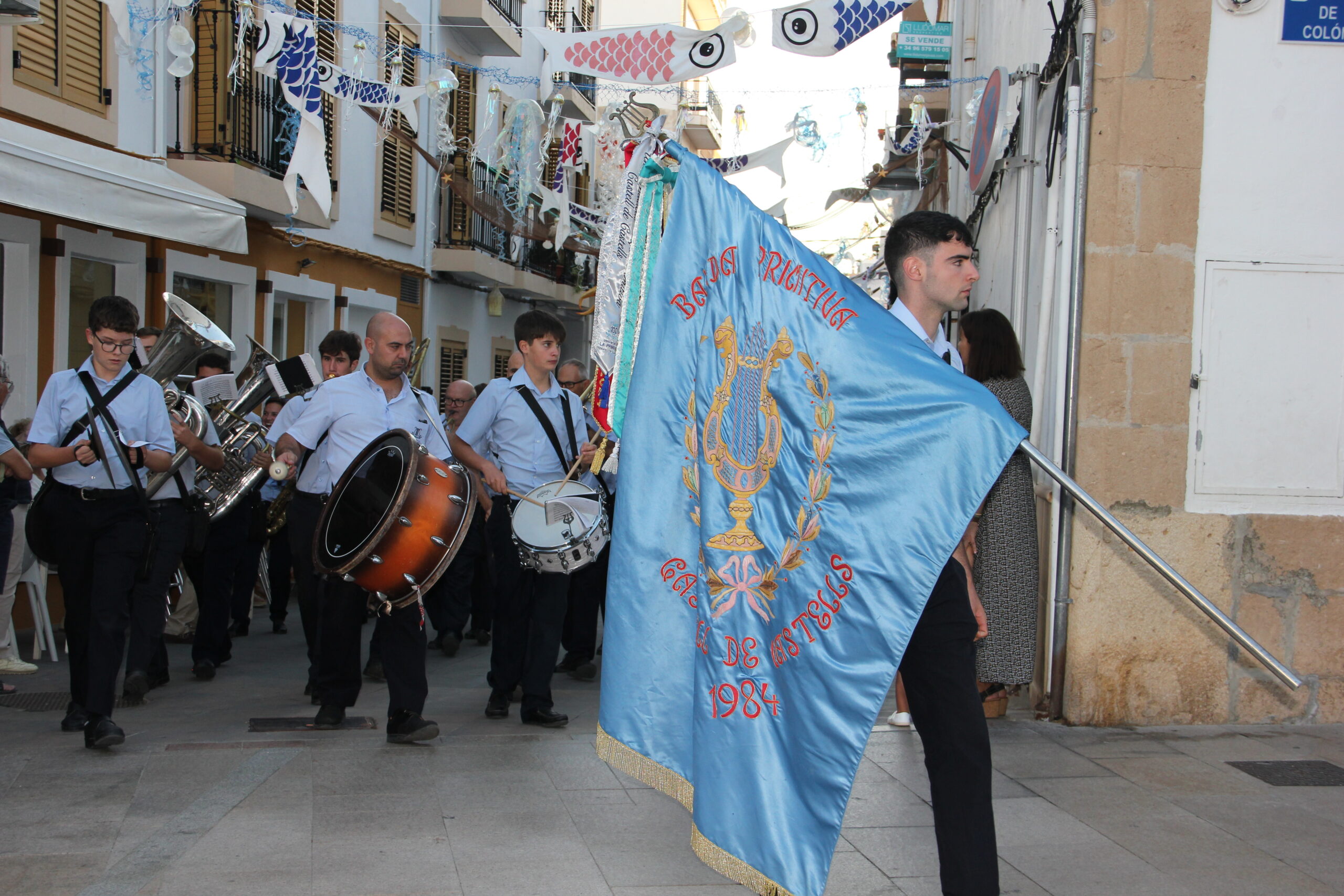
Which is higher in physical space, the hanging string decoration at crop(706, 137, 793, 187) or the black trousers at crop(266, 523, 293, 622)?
the hanging string decoration at crop(706, 137, 793, 187)

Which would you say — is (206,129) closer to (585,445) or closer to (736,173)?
(736,173)

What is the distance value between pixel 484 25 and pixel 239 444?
1231cm

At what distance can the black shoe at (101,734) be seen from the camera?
5211 mm

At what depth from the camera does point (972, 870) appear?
Answer: 303cm

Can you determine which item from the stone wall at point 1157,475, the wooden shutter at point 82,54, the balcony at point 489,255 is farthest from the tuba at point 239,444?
the balcony at point 489,255

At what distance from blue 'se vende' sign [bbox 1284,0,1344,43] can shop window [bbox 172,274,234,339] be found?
9534 millimetres

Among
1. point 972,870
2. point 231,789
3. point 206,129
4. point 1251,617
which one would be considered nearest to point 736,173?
point 206,129

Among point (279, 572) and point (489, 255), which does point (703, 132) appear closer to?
point (489, 255)

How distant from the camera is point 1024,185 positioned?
23.7ft

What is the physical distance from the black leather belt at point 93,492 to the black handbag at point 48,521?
0.33ft

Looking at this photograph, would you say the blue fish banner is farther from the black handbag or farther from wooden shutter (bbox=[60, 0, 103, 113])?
wooden shutter (bbox=[60, 0, 103, 113])

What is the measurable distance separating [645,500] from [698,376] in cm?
36

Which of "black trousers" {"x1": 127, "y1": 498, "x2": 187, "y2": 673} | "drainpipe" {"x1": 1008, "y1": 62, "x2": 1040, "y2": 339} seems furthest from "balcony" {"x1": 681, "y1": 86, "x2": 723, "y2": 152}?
"black trousers" {"x1": 127, "y1": 498, "x2": 187, "y2": 673}

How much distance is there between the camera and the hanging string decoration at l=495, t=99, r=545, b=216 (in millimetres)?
11203
